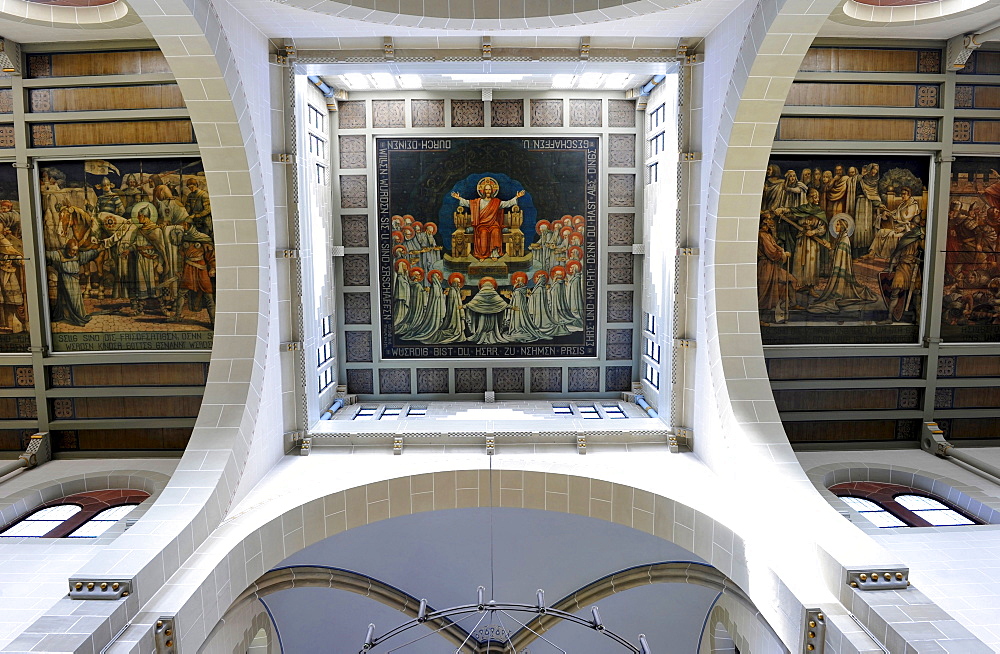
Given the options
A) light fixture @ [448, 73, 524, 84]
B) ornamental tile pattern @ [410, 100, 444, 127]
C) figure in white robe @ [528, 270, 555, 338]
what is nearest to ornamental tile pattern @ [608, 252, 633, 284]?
figure in white robe @ [528, 270, 555, 338]

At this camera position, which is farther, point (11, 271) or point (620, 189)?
point (620, 189)

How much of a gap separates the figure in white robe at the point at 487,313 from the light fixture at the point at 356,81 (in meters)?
2.93

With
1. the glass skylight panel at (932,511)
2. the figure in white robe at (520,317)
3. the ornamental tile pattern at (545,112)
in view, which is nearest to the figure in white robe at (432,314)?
the figure in white robe at (520,317)

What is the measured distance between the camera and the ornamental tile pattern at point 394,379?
847 centimetres

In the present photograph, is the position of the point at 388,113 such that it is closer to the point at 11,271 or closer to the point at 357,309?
the point at 357,309

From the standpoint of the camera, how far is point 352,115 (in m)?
8.05

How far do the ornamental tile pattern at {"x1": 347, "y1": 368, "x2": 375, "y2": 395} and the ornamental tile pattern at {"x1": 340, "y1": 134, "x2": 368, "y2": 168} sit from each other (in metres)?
2.85

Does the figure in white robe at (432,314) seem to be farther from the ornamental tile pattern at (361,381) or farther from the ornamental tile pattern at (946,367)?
the ornamental tile pattern at (946,367)

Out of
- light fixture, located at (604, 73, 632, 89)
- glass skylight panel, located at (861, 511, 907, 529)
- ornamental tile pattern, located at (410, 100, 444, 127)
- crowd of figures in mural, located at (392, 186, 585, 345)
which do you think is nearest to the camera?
glass skylight panel, located at (861, 511, 907, 529)

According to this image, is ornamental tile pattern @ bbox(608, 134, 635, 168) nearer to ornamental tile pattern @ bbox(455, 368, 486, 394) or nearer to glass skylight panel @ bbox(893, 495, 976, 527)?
ornamental tile pattern @ bbox(455, 368, 486, 394)

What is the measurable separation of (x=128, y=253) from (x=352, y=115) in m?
3.38

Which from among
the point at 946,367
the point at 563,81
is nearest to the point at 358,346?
the point at 563,81

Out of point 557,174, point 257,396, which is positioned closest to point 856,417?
point 557,174

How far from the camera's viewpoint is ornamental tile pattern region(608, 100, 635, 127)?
808 cm
